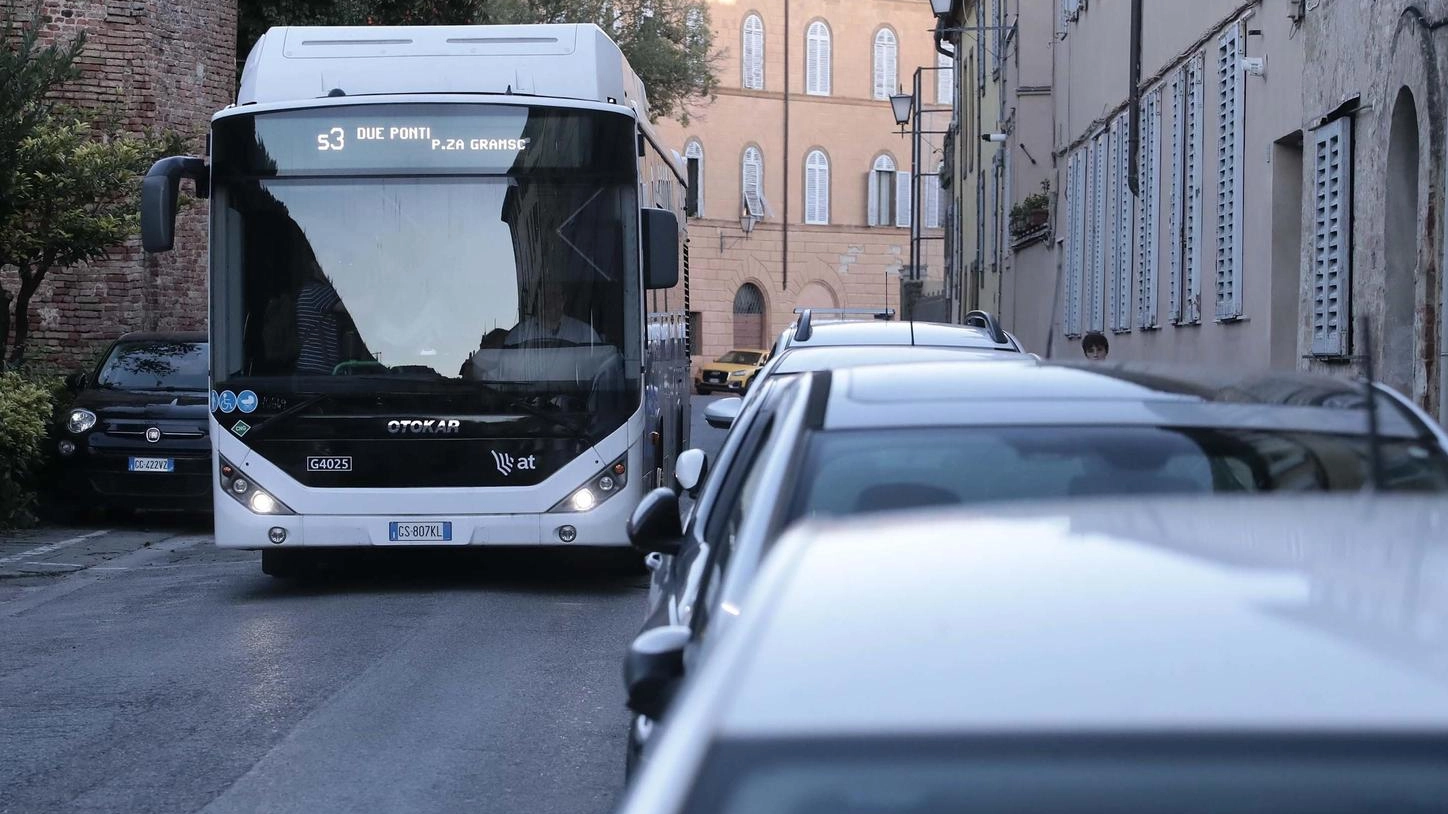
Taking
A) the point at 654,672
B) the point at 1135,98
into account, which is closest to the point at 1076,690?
the point at 654,672

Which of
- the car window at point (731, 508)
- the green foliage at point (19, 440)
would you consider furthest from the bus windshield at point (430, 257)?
the car window at point (731, 508)

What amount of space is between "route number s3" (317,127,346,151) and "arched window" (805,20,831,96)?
177 feet

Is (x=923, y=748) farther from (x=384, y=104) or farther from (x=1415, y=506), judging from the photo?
(x=384, y=104)

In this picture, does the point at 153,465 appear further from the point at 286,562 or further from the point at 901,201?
the point at 901,201

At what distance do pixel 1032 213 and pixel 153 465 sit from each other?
17135 mm

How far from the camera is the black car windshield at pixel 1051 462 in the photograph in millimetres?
3662

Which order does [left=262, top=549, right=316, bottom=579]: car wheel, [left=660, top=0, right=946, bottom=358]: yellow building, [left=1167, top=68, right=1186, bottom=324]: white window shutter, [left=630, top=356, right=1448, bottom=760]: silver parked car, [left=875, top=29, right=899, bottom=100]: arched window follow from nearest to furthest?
[left=630, top=356, right=1448, bottom=760]: silver parked car, [left=262, top=549, right=316, bottom=579]: car wheel, [left=1167, top=68, right=1186, bottom=324]: white window shutter, [left=660, top=0, right=946, bottom=358]: yellow building, [left=875, top=29, right=899, bottom=100]: arched window

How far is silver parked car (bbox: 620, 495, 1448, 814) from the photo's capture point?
170cm

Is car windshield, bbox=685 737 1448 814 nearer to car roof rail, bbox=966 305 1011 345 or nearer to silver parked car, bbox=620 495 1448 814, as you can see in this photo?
silver parked car, bbox=620 495 1448 814

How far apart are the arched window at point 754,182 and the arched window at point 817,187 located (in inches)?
65.9

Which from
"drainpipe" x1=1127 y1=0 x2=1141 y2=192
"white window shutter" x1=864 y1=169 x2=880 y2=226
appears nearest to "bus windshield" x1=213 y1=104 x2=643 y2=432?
"drainpipe" x1=1127 y1=0 x2=1141 y2=192

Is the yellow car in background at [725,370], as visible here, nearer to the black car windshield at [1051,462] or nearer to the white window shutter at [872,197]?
the white window shutter at [872,197]

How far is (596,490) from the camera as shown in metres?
11.1

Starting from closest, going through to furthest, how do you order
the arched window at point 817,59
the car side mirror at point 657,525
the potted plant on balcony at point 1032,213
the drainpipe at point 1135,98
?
1. the car side mirror at point 657,525
2. the drainpipe at point 1135,98
3. the potted plant on balcony at point 1032,213
4. the arched window at point 817,59
